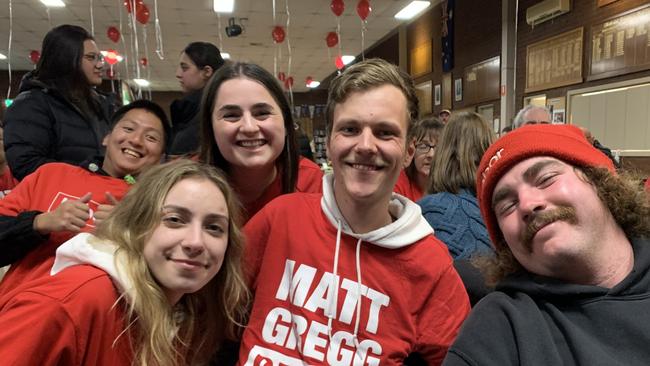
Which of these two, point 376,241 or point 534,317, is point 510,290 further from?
point 376,241

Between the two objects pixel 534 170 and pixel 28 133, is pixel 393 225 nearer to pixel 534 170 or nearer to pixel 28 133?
pixel 534 170

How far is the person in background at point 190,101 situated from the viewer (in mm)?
2256

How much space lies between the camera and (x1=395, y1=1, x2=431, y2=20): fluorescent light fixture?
7.03 metres

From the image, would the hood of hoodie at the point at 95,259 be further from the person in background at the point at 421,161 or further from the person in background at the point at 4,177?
the person in background at the point at 4,177

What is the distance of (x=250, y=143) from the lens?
5.18 feet

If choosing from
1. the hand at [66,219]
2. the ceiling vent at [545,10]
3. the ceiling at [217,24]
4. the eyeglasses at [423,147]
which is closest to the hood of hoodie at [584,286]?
the hand at [66,219]

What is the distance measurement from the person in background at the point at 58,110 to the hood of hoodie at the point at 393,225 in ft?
4.36

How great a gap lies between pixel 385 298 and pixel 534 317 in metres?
0.38

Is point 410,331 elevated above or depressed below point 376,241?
below

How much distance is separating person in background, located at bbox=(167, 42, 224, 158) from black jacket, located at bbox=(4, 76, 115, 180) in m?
0.37

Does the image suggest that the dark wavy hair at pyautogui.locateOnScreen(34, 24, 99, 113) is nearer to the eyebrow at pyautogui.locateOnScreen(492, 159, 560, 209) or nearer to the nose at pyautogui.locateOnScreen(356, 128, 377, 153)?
the nose at pyautogui.locateOnScreen(356, 128, 377, 153)

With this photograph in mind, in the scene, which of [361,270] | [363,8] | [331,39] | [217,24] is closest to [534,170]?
[361,270]

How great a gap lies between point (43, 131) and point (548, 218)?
202 cm

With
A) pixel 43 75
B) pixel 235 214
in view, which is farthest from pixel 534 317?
pixel 43 75
